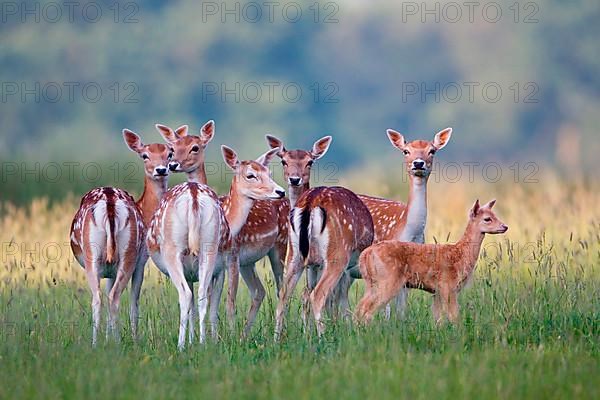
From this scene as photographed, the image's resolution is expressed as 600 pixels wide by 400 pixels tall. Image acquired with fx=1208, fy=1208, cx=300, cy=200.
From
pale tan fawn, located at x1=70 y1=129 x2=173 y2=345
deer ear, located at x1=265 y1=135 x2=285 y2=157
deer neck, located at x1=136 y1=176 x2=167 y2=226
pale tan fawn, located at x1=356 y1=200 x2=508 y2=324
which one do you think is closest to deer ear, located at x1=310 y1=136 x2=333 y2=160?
deer ear, located at x1=265 y1=135 x2=285 y2=157

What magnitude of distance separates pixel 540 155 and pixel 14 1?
22.7 meters

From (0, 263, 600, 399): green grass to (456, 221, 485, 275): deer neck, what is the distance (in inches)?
11.6

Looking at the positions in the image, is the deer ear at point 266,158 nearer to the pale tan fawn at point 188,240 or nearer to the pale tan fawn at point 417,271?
the pale tan fawn at point 188,240

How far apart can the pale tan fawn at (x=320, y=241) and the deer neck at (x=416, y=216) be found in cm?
93

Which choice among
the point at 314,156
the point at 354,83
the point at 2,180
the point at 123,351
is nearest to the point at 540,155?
the point at 354,83

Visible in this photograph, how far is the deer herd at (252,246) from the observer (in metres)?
8.98

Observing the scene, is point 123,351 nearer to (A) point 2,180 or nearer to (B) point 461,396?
(B) point 461,396

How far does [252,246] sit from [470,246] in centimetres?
189

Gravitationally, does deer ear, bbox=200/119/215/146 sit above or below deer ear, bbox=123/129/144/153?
above

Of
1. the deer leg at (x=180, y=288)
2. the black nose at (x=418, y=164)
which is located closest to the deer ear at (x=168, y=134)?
the black nose at (x=418, y=164)

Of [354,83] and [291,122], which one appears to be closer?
[291,122]

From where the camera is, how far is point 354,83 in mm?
53906

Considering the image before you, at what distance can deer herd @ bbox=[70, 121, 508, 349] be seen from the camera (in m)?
8.98

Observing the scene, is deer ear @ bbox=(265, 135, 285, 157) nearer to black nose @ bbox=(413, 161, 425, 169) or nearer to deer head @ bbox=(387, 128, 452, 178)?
deer head @ bbox=(387, 128, 452, 178)
